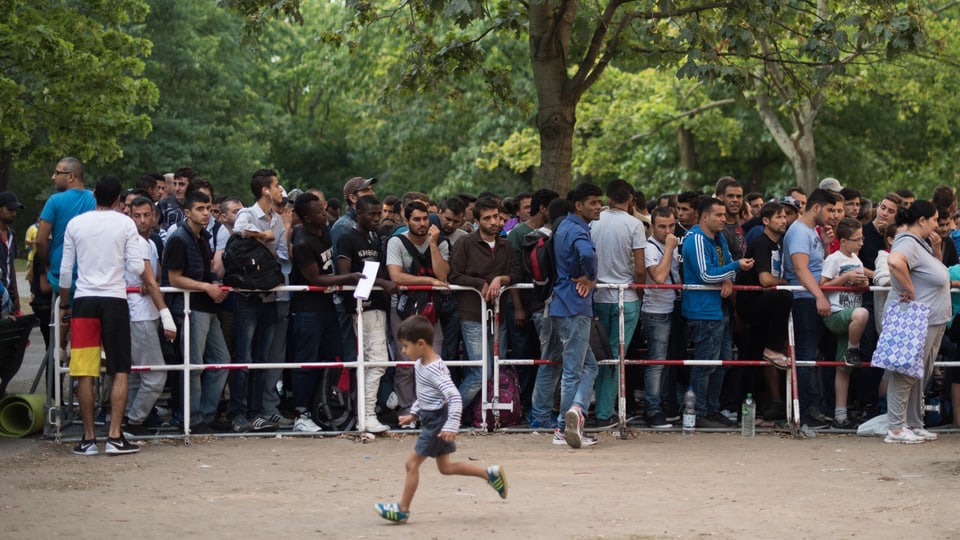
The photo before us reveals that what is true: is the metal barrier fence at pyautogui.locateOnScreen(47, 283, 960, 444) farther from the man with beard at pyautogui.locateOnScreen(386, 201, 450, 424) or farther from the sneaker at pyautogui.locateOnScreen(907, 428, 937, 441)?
the sneaker at pyautogui.locateOnScreen(907, 428, 937, 441)

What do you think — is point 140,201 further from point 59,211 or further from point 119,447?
point 119,447

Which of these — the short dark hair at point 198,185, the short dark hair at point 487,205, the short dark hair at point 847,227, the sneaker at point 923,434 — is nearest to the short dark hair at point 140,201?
the short dark hair at point 198,185

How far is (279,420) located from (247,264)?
154cm

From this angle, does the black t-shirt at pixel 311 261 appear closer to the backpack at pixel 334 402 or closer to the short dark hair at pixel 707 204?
the backpack at pixel 334 402

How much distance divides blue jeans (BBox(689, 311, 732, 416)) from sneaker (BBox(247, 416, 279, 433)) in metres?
3.88

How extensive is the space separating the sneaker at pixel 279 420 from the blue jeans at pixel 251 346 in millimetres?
101

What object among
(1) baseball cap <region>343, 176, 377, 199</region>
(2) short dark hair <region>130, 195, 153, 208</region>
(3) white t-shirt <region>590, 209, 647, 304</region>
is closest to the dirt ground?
(3) white t-shirt <region>590, 209, 647, 304</region>

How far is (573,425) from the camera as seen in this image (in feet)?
36.9

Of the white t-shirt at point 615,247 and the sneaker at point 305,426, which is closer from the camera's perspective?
the sneaker at point 305,426

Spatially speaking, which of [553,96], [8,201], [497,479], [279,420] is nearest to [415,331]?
[497,479]

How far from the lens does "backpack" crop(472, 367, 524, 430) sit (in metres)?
12.2

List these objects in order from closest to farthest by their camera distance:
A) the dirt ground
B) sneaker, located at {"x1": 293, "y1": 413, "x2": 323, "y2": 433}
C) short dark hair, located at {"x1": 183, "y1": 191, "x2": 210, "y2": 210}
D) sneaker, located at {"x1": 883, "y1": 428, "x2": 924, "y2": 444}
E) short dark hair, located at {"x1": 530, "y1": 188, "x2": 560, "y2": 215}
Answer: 1. the dirt ground
2. short dark hair, located at {"x1": 183, "y1": 191, "x2": 210, "y2": 210}
3. sneaker, located at {"x1": 883, "y1": 428, "x2": 924, "y2": 444}
4. sneaker, located at {"x1": 293, "y1": 413, "x2": 323, "y2": 433}
5. short dark hair, located at {"x1": 530, "y1": 188, "x2": 560, "y2": 215}

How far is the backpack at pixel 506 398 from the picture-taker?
1221 cm

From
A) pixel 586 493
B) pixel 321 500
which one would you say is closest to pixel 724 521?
pixel 586 493
